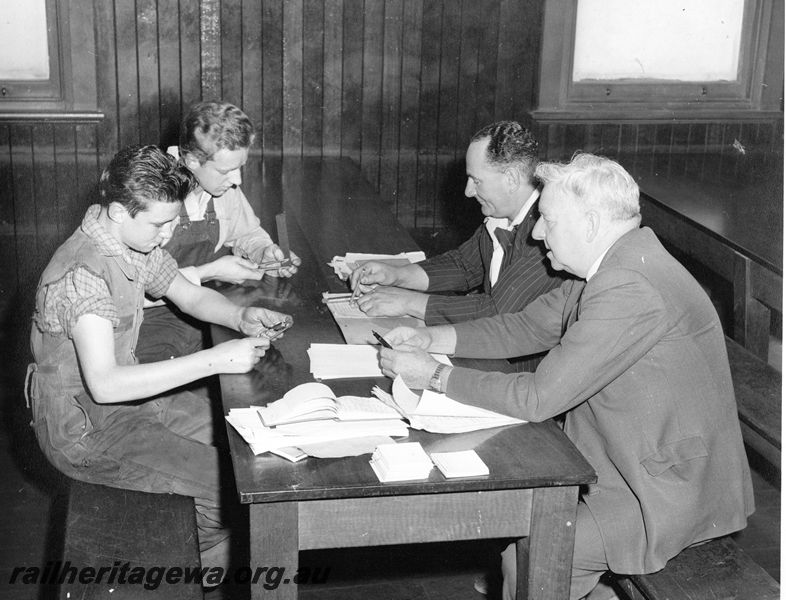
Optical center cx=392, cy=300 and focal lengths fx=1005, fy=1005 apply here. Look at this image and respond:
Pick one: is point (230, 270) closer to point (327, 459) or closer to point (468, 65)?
point (327, 459)

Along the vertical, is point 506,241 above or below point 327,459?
above

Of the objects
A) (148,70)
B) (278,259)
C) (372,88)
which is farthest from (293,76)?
(278,259)

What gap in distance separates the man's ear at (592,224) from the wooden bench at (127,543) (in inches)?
54.5

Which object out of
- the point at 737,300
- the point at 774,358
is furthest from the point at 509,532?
the point at 774,358

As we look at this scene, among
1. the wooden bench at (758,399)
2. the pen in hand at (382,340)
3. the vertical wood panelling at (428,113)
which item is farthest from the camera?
the vertical wood panelling at (428,113)

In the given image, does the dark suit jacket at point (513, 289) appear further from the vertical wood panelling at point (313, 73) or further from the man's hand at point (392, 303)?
the vertical wood panelling at point (313, 73)

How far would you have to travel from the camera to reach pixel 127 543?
275cm

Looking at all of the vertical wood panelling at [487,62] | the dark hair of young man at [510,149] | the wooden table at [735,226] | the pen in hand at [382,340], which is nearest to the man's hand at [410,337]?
the pen in hand at [382,340]

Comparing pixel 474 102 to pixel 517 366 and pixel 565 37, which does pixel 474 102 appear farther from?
pixel 517 366

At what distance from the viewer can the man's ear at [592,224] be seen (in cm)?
278

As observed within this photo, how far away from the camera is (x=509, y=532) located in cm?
250

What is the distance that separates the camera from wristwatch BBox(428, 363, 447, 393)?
9.18 feet

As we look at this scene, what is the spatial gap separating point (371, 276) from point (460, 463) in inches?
60.2

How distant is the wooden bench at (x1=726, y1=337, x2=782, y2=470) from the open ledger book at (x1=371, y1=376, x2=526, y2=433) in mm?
1334
